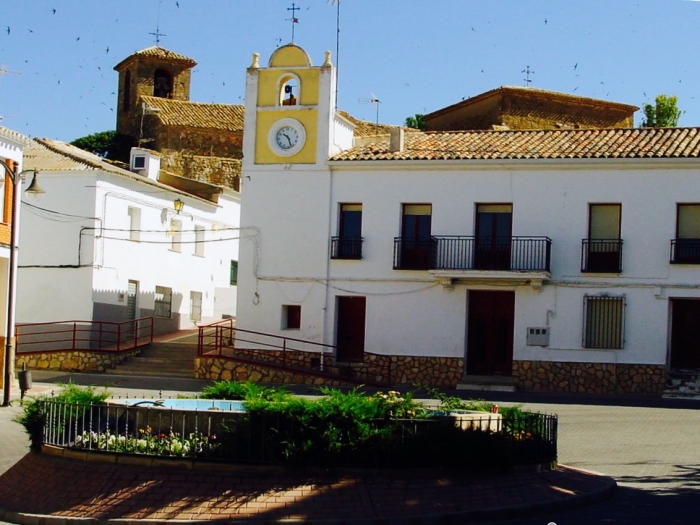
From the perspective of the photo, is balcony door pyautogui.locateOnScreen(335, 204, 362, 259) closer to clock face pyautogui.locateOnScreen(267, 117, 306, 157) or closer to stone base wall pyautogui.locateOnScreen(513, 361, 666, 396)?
clock face pyautogui.locateOnScreen(267, 117, 306, 157)

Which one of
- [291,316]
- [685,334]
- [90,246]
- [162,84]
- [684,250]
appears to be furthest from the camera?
[162,84]

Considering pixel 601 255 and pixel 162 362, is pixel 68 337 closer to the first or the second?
pixel 162 362

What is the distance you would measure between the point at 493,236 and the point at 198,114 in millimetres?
34651

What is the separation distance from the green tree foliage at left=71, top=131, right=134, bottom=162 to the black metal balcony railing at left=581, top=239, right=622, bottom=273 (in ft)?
133

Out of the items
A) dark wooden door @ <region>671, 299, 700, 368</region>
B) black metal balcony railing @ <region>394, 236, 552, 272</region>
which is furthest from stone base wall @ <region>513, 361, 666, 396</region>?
black metal balcony railing @ <region>394, 236, 552, 272</region>

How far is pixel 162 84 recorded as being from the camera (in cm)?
7312

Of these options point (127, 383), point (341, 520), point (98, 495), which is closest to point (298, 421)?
point (341, 520)

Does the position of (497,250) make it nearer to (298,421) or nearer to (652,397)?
(652,397)

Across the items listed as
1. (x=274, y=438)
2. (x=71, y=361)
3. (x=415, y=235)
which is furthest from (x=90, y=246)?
(x=274, y=438)

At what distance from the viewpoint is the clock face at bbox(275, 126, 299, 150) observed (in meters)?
35.2

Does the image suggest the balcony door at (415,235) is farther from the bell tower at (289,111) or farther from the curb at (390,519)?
the curb at (390,519)

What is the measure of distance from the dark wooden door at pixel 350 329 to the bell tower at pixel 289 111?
4.33 metres

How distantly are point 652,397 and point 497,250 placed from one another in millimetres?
5938

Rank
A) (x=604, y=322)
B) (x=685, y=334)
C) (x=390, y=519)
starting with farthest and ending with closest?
(x=604, y=322), (x=685, y=334), (x=390, y=519)
